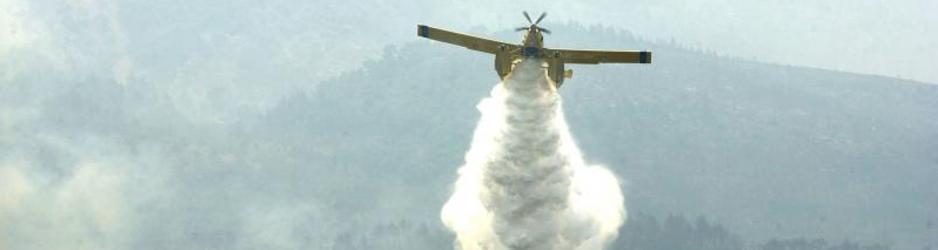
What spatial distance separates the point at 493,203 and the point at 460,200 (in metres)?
4.68

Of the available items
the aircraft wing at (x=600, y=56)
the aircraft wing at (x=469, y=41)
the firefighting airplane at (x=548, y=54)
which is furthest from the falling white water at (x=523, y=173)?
the aircraft wing at (x=600, y=56)

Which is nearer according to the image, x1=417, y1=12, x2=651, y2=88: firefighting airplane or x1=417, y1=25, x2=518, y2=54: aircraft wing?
x1=417, y1=12, x2=651, y2=88: firefighting airplane

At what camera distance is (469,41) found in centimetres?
7981

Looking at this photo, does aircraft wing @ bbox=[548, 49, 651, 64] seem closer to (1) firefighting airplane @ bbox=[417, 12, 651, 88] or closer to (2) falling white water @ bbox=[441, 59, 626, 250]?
(1) firefighting airplane @ bbox=[417, 12, 651, 88]

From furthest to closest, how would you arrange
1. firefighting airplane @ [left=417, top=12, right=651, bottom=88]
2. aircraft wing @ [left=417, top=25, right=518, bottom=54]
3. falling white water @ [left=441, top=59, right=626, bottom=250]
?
falling white water @ [left=441, top=59, right=626, bottom=250], aircraft wing @ [left=417, top=25, right=518, bottom=54], firefighting airplane @ [left=417, top=12, right=651, bottom=88]

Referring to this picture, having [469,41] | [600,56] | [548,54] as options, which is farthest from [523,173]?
[600,56]

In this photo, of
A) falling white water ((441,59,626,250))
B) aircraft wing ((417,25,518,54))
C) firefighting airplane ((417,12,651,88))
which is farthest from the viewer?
falling white water ((441,59,626,250))

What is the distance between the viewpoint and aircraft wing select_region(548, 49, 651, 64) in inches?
3056

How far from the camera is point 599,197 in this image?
91.9 m

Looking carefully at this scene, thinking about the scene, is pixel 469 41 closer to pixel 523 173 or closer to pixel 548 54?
pixel 548 54

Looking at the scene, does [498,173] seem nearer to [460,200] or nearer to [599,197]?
[460,200]

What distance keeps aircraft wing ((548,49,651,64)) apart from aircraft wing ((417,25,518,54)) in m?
3.10

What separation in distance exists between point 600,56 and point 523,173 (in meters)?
9.86

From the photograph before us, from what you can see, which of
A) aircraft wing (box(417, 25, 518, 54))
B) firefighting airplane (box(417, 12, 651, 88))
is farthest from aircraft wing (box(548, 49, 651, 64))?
aircraft wing (box(417, 25, 518, 54))
